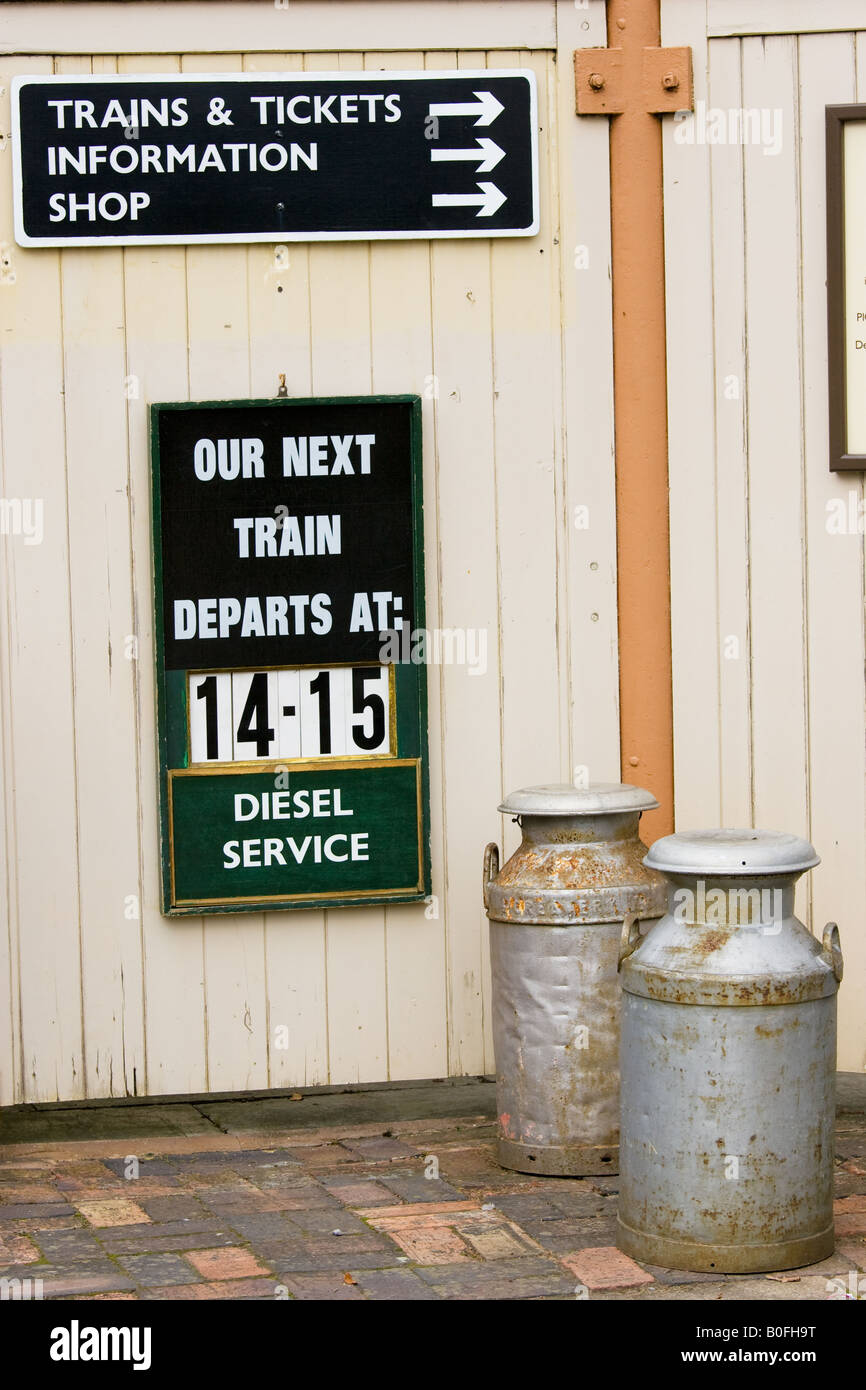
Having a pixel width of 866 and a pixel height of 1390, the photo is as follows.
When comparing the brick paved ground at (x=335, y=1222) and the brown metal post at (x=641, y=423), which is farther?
the brown metal post at (x=641, y=423)

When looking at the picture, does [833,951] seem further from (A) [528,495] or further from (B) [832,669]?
(A) [528,495]

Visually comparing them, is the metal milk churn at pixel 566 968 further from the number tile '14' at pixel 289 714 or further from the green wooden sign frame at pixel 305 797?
the number tile '14' at pixel 289 714

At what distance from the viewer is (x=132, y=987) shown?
5.91 meters

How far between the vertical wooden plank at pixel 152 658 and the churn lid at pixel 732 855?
1962 mm

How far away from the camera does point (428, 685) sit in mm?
5992

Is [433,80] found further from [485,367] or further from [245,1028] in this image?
[245,1028]

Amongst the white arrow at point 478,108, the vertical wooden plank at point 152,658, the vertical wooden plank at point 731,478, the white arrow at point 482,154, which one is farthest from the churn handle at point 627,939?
the white arrow at point 478,108

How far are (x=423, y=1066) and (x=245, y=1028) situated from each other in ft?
2.08

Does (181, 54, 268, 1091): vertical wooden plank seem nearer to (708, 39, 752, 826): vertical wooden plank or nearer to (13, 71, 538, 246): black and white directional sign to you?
(13, 71, 538, 246): black and white directional sign

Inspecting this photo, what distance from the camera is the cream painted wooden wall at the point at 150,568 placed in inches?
230

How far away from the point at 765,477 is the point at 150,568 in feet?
7.05

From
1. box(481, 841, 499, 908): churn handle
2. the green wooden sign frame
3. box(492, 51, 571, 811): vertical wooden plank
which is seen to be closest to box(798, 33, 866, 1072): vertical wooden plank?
box(492, 51, 571, 811): vertical wooden plank

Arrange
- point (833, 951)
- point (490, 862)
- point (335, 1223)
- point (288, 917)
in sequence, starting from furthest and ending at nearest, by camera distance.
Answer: point (288, 917)
point (490, 862)
point (335, 1223)
point (833, 951)

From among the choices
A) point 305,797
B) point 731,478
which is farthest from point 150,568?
point 731,478
